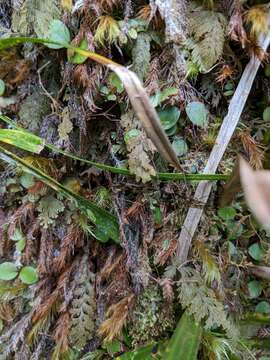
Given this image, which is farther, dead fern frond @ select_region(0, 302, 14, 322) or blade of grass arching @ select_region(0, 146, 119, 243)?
dead fern frond @ select_region(0, 302, 14, 322)

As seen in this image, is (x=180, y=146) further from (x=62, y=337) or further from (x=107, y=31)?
(x=62, y=337)

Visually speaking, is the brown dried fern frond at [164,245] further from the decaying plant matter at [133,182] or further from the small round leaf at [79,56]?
the small round leaf at [79,56]

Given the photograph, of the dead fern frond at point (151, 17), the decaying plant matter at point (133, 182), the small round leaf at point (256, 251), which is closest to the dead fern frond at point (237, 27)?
the decaying plant matter at point (133, 182)

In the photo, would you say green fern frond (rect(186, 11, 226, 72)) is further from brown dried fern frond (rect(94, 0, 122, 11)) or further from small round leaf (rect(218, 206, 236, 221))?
small round leaf (rect(218, 206, 236, 221))

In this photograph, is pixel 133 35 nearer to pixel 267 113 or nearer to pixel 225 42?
pixel 225 42

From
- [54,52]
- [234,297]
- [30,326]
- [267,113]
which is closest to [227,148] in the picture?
[267,113]

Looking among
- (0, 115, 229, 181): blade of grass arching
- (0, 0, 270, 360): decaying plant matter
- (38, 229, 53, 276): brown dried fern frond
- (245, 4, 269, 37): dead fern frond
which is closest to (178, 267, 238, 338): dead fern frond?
(0, 0, 270, 360): decaying plant matter
